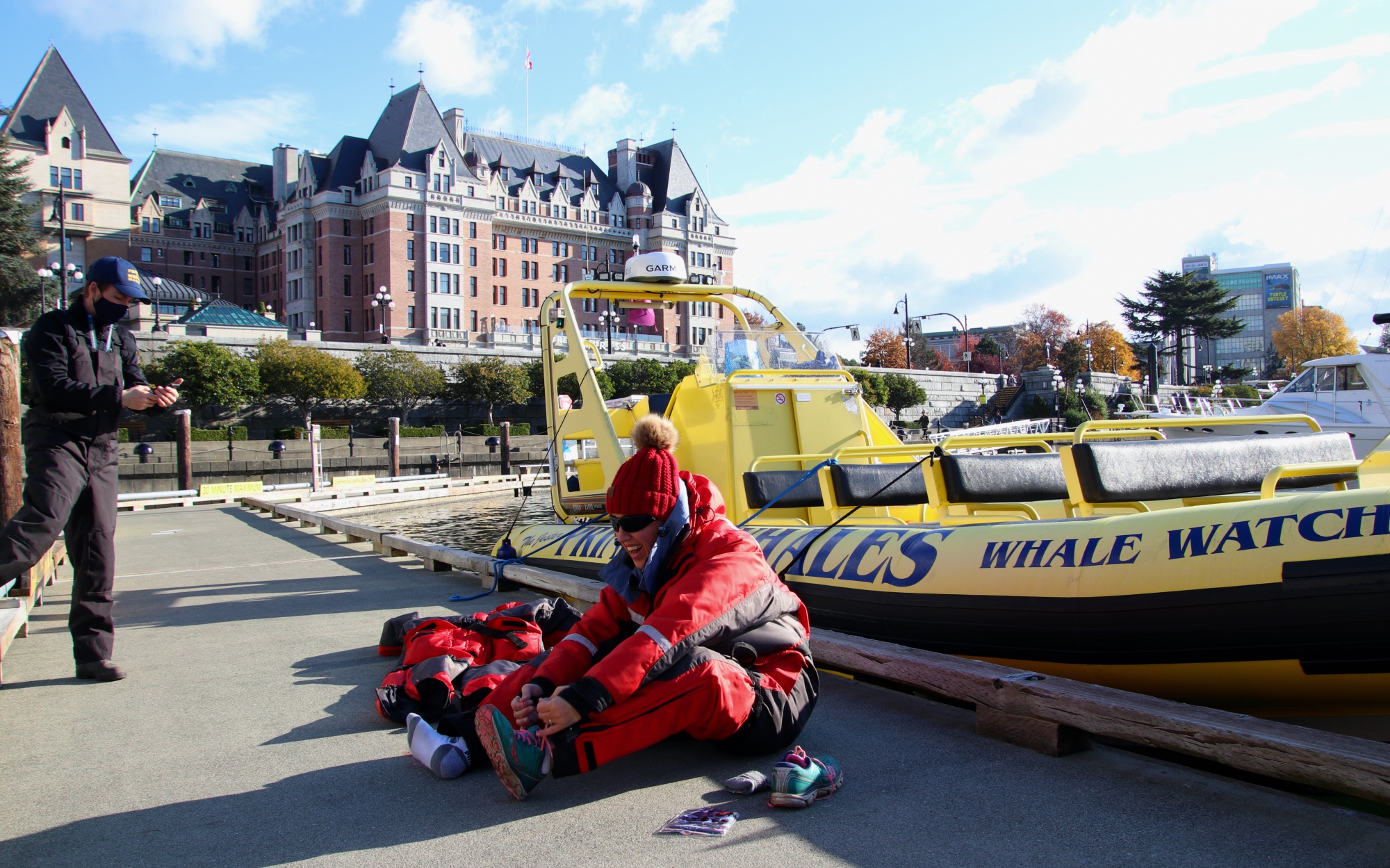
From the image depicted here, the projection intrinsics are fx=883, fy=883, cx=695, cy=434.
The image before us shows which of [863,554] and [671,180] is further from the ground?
[671,180]

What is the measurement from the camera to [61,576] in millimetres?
9508

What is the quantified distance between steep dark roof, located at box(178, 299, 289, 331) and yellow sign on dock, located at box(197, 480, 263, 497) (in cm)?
4285

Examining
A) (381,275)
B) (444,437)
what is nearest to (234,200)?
(381,275)

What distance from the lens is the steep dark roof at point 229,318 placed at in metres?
62.6

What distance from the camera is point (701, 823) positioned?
2963 millimetres

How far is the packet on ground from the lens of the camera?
292 cm

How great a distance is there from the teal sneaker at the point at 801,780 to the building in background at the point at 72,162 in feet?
288

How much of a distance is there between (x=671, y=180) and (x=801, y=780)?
4217 inches

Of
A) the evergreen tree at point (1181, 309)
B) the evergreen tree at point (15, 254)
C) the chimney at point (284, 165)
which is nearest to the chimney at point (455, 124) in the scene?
the chimney at point (284, 165)

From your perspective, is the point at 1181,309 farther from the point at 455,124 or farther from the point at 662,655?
the point at 662,655

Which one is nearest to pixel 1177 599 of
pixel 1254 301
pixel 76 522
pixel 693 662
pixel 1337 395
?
pixel 693 662

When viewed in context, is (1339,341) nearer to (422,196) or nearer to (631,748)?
(422,196)

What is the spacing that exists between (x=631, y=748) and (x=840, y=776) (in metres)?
0.79

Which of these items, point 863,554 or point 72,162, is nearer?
point 863,554
